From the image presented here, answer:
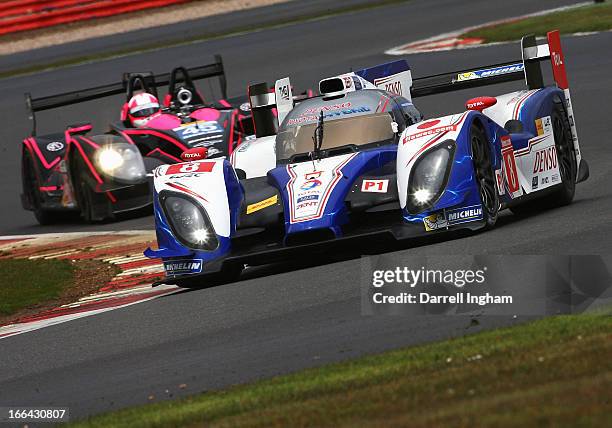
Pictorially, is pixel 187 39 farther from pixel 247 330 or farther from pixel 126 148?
pixel 247 330

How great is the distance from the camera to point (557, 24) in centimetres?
2769

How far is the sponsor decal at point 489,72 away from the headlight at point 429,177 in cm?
367

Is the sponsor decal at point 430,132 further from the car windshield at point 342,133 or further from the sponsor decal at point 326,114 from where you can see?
the sponsor decal at point 326,114

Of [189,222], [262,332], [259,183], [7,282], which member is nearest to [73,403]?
[262,332]

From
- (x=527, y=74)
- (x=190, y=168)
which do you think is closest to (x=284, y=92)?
(x=527, y=74)

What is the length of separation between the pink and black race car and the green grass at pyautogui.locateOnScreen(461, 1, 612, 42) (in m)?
8.67

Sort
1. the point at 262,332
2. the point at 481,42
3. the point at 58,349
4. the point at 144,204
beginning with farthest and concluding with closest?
the point at 481,42 → the point at 144,204 → the point at 58,349 → the point at 262,332

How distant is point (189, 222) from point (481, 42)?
676 inches

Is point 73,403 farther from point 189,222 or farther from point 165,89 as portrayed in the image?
point 165,89

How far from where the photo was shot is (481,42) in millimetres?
27672

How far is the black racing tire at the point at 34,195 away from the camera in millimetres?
19622

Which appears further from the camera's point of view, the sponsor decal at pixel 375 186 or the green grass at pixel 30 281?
the green grass at pixel 30 281

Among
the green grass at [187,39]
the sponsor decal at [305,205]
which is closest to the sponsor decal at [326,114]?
the sponsor decal at [305,205]

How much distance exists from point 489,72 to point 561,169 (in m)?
1.97
